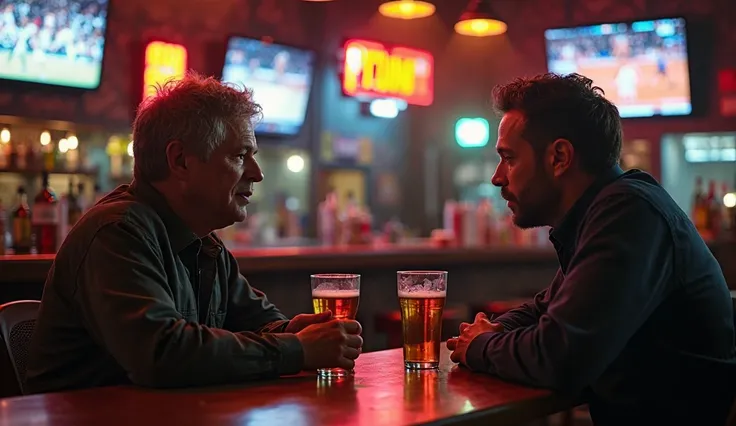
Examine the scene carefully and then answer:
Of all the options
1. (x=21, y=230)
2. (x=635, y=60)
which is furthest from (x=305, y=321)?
(x=635, y=60)

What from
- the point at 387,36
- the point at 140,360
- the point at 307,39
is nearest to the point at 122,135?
the point at 307,39

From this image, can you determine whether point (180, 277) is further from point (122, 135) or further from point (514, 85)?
point (122, 135)

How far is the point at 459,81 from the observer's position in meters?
8.65

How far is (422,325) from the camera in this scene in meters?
1.76

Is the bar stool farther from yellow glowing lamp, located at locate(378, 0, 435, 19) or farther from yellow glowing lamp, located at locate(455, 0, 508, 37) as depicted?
yellow glowing lamp, located at locate(378, 0, 435, 19)

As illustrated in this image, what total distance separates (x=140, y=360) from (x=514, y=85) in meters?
1.02

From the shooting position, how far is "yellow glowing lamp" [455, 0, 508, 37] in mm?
5410

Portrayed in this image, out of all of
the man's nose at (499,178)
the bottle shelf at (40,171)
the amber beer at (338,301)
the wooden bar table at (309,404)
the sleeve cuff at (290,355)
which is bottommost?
the wooden bar table at (309,404)

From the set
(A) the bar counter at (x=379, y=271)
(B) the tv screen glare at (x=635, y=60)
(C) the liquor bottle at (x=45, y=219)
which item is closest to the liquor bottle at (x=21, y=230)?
(C) the liquor bottle at (x=45, y=219)

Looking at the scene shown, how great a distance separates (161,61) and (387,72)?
2031mm

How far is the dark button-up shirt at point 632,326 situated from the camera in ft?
5.21

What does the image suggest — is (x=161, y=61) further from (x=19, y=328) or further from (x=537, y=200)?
(x=537, y=200)

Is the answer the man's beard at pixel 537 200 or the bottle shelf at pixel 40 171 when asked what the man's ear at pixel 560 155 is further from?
the bottle shelf at pixel 40 171

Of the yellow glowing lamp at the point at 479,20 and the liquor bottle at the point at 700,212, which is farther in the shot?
the liquor bottle at the point at 700,212
